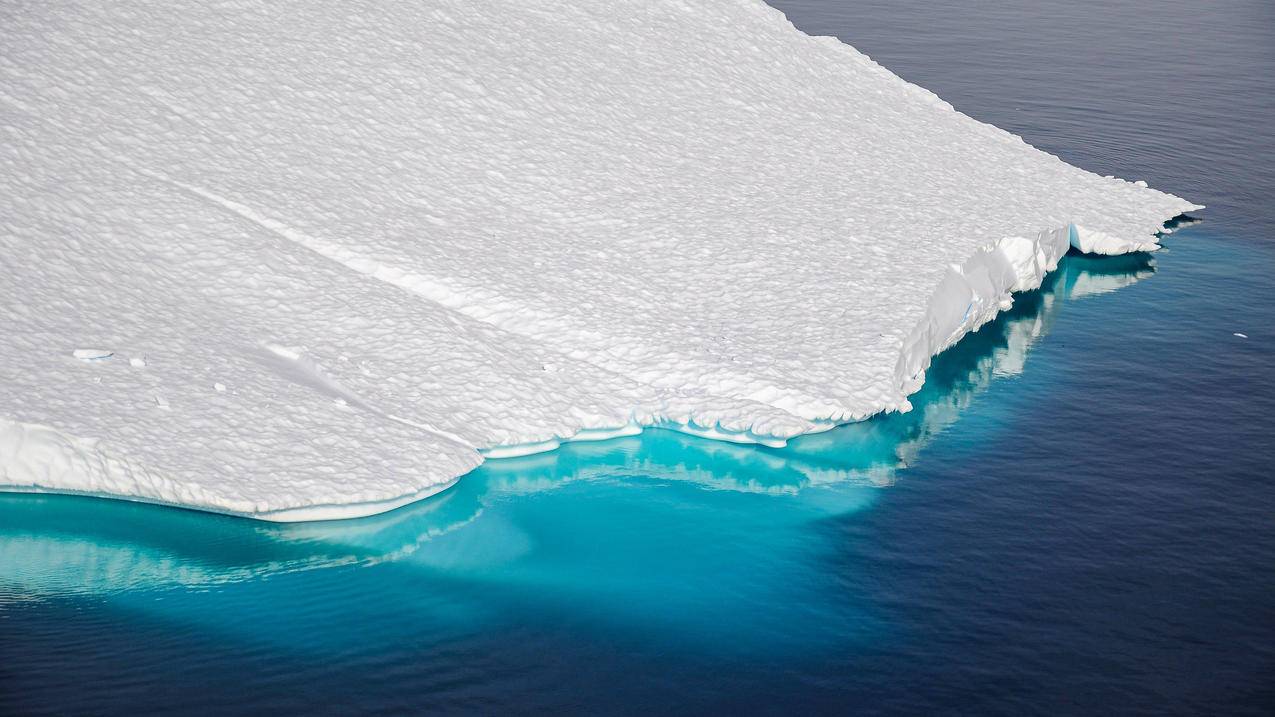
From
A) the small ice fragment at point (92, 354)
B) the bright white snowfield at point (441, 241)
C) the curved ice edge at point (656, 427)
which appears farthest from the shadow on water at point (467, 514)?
the small ice fragment at point (92, 354)

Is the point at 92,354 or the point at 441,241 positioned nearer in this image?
the point at 92,354

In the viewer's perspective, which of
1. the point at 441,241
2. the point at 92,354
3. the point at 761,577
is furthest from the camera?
the point at 441,241

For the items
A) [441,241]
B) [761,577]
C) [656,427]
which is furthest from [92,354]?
[761,577]

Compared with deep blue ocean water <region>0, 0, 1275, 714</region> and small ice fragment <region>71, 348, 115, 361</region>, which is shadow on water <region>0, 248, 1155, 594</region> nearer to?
deep blue ocean water <region>0, 0, 1275, 714</region>

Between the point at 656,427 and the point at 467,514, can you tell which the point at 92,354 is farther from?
the point at 656,427

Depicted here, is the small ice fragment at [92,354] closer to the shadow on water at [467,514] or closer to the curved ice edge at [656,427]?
the curved ice edge at [656,427]

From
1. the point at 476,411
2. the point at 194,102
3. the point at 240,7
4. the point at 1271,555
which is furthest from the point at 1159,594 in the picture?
the point at 240,7
